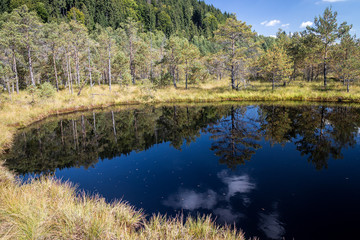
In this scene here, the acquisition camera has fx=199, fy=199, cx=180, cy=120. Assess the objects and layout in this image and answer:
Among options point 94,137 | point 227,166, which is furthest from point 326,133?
point 94,137

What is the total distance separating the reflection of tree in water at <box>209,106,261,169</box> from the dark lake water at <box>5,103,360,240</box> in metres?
0.06

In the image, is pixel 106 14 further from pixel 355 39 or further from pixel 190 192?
pixel 190 192

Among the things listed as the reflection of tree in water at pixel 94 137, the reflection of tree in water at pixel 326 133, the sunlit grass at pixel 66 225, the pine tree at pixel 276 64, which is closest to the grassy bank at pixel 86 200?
the sunlit grass at pixel 66 225

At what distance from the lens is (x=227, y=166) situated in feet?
31.7

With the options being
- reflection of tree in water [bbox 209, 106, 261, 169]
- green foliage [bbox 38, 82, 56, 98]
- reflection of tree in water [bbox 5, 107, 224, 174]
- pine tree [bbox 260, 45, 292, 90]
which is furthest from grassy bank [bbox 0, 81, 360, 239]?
reflection of tree in water [bbox 209, 106, 261, 169]

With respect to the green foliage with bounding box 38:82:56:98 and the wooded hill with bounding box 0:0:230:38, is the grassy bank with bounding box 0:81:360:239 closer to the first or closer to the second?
the green foliage with bounding box 38:82:56:98

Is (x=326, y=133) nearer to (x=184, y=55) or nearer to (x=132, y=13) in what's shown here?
(x=184, y=55)

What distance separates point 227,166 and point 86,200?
621 cm

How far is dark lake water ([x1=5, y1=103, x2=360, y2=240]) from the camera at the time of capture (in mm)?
6156

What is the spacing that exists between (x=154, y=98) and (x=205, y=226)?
2762 cm

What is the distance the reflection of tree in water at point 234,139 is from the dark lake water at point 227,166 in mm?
63

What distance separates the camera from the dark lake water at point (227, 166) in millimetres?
6156

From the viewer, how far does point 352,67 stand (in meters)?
25.9

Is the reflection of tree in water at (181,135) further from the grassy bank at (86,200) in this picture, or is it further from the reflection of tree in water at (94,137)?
the grassy bank at (86,200)
